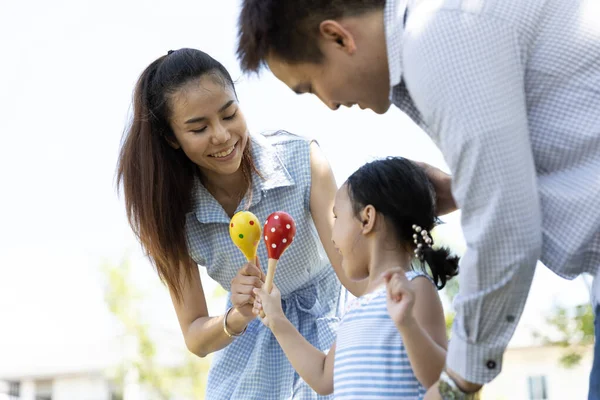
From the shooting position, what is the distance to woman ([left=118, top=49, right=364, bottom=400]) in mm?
2750

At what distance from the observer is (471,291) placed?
1.55 m

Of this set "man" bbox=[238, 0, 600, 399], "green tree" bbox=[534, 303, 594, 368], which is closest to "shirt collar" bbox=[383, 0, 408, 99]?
"man" bbox=[238, 0, 600, 399]

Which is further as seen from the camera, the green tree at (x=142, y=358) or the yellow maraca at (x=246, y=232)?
the green tree at (x=142, y=358)

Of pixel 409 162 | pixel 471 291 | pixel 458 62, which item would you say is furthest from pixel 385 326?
pixel 458 62

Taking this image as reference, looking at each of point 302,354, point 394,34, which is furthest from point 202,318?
point 394,34

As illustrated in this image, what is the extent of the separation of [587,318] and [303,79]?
9.74m

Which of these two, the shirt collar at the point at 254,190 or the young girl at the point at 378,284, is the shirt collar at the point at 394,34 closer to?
the young girl at the point at 378,284

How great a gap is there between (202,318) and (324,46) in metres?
1.37

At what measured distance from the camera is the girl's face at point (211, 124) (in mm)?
2730

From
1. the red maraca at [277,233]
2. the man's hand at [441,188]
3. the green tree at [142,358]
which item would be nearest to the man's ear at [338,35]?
the man's hand at [441,188]

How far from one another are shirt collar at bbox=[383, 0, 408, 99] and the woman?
44.5 inches

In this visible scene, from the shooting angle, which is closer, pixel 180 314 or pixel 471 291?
pixel 471 291

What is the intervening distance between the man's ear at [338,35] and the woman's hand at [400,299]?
45cm

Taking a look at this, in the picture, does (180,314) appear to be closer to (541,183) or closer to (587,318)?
(541,183)
